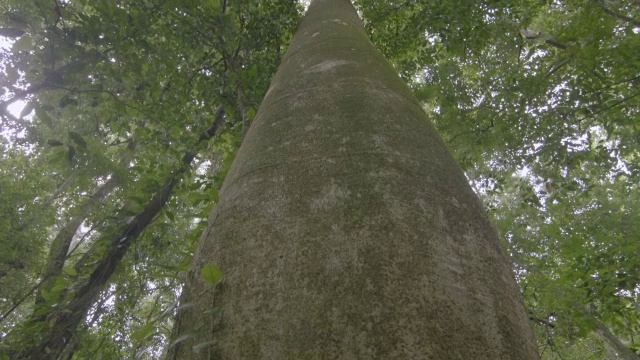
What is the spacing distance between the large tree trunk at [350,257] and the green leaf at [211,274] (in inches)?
1.3

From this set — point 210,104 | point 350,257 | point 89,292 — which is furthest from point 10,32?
point 350,257

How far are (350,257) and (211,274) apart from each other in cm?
32

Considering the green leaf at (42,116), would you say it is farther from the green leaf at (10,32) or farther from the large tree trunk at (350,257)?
the large tree trunk at (350,257)

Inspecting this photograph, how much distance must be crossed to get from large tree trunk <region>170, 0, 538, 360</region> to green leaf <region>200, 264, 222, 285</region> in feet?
0.11

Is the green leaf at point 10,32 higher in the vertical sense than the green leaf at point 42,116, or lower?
higher

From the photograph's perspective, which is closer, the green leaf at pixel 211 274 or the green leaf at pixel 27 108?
the green leaf at pixel 211 274

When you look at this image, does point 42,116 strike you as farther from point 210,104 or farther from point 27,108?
point 210,104

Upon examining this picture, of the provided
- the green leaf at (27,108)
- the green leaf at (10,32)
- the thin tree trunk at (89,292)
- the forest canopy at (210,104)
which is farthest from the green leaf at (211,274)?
the thin tree trunk at (89,292)

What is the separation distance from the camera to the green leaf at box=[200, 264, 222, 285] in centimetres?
86

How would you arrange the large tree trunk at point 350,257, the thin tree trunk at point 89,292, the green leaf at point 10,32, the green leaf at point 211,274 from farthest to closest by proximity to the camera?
the thin tree trunk at point 89,292
the green leaf at point 10,32
the green leaf at point 211,274
the large tree trunk at point 350,257

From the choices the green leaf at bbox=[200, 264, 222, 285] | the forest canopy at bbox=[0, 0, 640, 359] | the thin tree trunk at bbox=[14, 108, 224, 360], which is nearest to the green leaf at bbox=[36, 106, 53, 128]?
the forest canopy at bbox=[0, 0, 640, 359]

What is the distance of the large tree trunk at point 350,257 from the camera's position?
2.36 feet

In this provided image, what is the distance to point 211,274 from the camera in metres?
0.86

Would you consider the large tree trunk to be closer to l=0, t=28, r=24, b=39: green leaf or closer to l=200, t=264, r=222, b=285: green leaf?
l=200, t=264, r=222, b=285: green leaf
